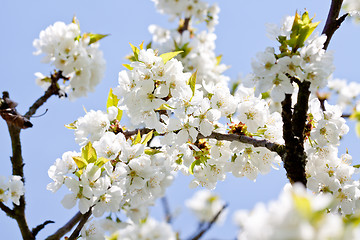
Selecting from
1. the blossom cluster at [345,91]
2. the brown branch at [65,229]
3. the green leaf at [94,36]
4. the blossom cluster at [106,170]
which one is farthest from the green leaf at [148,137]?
the blossom cluster at [345,91]

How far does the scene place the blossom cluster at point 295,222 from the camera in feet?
2.61

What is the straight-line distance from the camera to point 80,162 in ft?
6.51

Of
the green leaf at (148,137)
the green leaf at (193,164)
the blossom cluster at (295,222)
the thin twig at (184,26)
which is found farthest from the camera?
the thin twig at (184,26)

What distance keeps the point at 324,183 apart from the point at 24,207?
216cm

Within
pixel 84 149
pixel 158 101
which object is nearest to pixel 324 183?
pixel 158 101

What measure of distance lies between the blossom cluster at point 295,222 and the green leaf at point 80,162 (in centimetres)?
128

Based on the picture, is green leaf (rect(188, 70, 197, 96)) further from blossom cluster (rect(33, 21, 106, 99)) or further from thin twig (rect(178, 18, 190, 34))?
thin twig (rect(178, 18, 190, 34))

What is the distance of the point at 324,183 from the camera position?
2160 millimetres

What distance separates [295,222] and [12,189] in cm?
256

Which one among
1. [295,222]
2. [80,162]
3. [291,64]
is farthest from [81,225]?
[295,222]

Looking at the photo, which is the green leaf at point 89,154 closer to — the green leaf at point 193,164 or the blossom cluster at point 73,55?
the green leaf at point 193,164

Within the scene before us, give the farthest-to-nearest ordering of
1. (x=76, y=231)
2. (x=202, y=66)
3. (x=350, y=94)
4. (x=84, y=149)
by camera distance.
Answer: (x=350, y=94)
(x=202, y=66)
(x=76, y=231)
(x=84, y=149)

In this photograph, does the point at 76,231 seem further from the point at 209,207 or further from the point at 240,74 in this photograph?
the point at 209,207

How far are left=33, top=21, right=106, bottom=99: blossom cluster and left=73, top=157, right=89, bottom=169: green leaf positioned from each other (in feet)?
3.77
